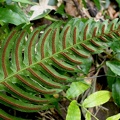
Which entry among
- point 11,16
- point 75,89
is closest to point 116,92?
point 75,89

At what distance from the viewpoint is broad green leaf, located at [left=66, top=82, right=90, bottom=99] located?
129 cm

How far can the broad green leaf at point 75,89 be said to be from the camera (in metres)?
1.29

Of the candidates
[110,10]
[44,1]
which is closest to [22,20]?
[44,1]

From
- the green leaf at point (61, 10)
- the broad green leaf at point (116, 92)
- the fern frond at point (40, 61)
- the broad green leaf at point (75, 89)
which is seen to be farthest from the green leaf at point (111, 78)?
the green leaf at point (61, 10)

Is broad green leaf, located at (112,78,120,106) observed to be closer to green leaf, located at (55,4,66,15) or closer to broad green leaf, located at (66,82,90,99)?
broad green leaf, located at (66,82,90,99)

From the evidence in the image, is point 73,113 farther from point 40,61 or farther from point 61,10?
point 61,10

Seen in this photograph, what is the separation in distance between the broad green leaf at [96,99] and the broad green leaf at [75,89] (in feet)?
0.15

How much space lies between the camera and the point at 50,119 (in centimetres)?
136

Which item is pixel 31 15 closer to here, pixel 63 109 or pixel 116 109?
pixel 63 109

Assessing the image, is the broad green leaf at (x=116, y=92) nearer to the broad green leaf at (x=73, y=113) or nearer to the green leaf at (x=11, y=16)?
the broad green leaf at (x=73, y=113)

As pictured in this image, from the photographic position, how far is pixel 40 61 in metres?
1.10

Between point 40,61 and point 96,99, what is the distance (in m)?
0.36

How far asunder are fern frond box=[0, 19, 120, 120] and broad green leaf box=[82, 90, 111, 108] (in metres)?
0.23

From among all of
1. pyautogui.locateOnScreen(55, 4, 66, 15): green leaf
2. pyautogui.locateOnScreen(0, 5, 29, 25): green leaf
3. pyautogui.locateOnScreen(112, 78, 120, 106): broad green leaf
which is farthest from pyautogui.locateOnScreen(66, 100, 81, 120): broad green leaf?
pyautogui.locateOnScreen(55, 4, 66, 15): green leaf
